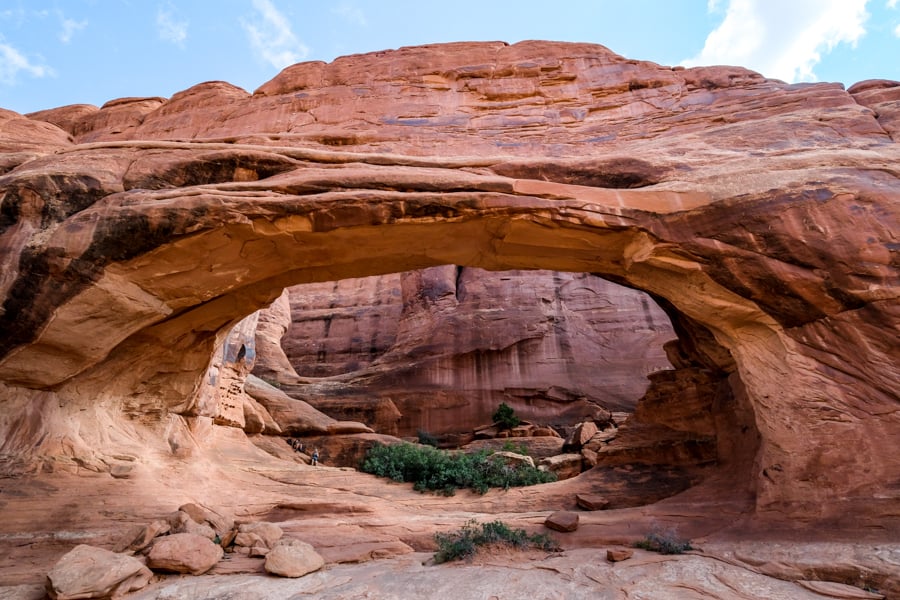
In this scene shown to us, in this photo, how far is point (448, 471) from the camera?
42.3ft

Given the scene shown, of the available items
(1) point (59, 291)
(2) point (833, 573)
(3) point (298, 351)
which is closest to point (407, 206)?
(1) point (59, 291)

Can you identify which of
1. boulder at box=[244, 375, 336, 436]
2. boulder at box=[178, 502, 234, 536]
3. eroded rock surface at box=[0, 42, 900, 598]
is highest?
eroded rock surface at box=[0, 42, 900, 598]

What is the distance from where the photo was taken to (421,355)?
25.8 meters

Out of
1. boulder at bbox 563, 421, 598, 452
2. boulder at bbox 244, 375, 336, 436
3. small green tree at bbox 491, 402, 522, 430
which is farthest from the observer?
small green tree at bbox 491, 402, 522, 430

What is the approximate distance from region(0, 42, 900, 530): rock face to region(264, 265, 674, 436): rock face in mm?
12945

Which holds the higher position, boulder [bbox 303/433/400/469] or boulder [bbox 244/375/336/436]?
boulder [bbox 244/375/336/436]

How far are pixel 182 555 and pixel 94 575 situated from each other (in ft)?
3.03

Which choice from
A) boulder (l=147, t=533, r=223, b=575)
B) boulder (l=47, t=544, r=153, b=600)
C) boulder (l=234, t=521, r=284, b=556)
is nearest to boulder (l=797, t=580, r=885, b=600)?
boulder (l=234, t=521, r=284, b=556)

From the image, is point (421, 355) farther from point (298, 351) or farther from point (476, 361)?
point (298, 351)

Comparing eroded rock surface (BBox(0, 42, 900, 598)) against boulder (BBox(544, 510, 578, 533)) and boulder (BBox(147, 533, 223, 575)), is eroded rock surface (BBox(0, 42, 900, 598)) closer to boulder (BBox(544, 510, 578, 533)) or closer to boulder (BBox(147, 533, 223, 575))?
boulder (BBox(544, 510, 578, 533))

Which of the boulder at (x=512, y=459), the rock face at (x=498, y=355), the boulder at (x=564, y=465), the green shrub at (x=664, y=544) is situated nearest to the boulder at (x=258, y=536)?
the green shrub at (x=664, y=544)

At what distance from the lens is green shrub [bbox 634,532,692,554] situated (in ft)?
21.9

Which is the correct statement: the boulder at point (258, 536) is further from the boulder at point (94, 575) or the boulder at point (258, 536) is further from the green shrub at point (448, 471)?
the green shrub at point (448, 471)

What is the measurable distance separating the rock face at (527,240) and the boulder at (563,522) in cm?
284
